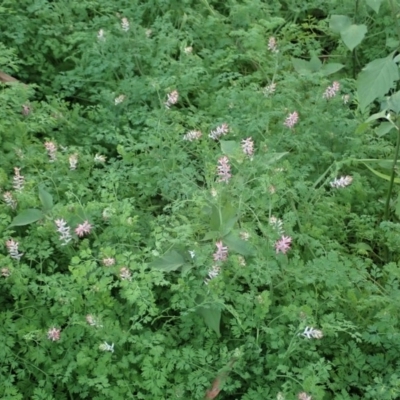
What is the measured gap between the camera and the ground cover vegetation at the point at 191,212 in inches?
87.7

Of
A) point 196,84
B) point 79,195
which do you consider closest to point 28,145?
point 79,195

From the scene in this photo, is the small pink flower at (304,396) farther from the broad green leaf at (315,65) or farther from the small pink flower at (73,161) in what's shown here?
the broad green leaf at (315,65)

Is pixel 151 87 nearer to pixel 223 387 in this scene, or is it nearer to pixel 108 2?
pixel 108 2

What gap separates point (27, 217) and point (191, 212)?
581mm

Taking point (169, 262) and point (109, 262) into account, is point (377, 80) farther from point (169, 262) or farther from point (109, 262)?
point (109, 262)

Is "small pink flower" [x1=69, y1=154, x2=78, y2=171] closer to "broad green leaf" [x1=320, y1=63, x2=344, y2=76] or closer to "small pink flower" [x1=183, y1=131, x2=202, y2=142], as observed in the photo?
"small pink flower" [x1=183, y1=131, x2=202, y2=142]

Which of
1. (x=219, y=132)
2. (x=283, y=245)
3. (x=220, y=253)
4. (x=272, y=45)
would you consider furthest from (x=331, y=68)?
(x=220, y=253)

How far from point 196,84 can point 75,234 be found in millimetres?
1198

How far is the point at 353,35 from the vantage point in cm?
280

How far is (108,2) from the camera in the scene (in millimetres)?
3699

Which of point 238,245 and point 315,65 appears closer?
point 238,245

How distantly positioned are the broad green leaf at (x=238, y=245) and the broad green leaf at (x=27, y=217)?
2.20 ft

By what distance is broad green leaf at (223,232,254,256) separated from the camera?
2.33 m

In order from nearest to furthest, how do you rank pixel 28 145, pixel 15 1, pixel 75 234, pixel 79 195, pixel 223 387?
pixel 223 387 → pixel 75 234 → pixel 79 195 → pixel 28 145 → pixel 15 1
